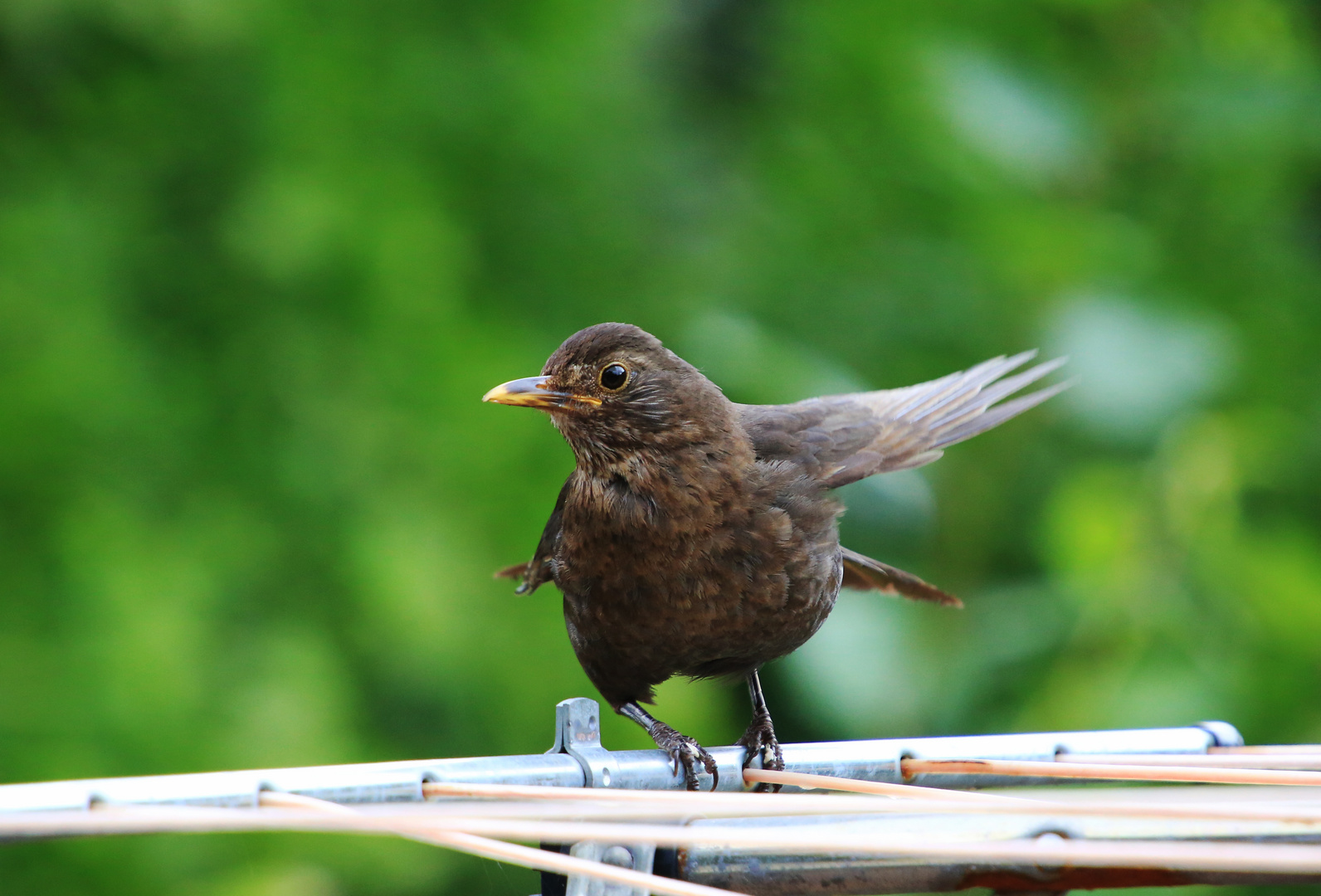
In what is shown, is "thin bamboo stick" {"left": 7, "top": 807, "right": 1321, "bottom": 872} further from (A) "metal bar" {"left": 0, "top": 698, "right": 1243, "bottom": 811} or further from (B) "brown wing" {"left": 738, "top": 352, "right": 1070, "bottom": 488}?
(B) "brown wing" {"left": 738, "top": 352, "right": 1070, "bottom": 488}

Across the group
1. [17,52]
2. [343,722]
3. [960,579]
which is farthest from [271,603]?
[960,579]

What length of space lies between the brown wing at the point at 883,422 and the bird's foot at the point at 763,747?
63 centimetres

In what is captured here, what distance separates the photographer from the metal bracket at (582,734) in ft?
6.34

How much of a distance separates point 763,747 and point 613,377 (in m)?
0.90

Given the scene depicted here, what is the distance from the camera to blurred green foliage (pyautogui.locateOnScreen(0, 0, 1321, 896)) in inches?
167

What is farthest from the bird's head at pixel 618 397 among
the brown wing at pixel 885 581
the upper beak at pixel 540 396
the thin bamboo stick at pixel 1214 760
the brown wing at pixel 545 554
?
the thin bamboo stick at pixel 1214 760

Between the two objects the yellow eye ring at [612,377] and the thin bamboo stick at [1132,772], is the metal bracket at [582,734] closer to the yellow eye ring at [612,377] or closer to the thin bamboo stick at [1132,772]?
the thin bamboo stick at [1132,772]

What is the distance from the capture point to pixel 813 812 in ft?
4.64

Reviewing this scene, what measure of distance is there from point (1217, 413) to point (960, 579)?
39.5 inches

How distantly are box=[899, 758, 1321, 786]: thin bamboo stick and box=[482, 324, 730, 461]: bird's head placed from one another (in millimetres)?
1204

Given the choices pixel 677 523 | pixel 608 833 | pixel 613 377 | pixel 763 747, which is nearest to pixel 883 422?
pixel 613 377

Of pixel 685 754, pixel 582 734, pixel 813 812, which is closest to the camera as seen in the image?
pixel 813 812

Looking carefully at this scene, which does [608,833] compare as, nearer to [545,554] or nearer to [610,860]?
[610,860]

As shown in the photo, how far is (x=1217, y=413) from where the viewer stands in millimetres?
4457
